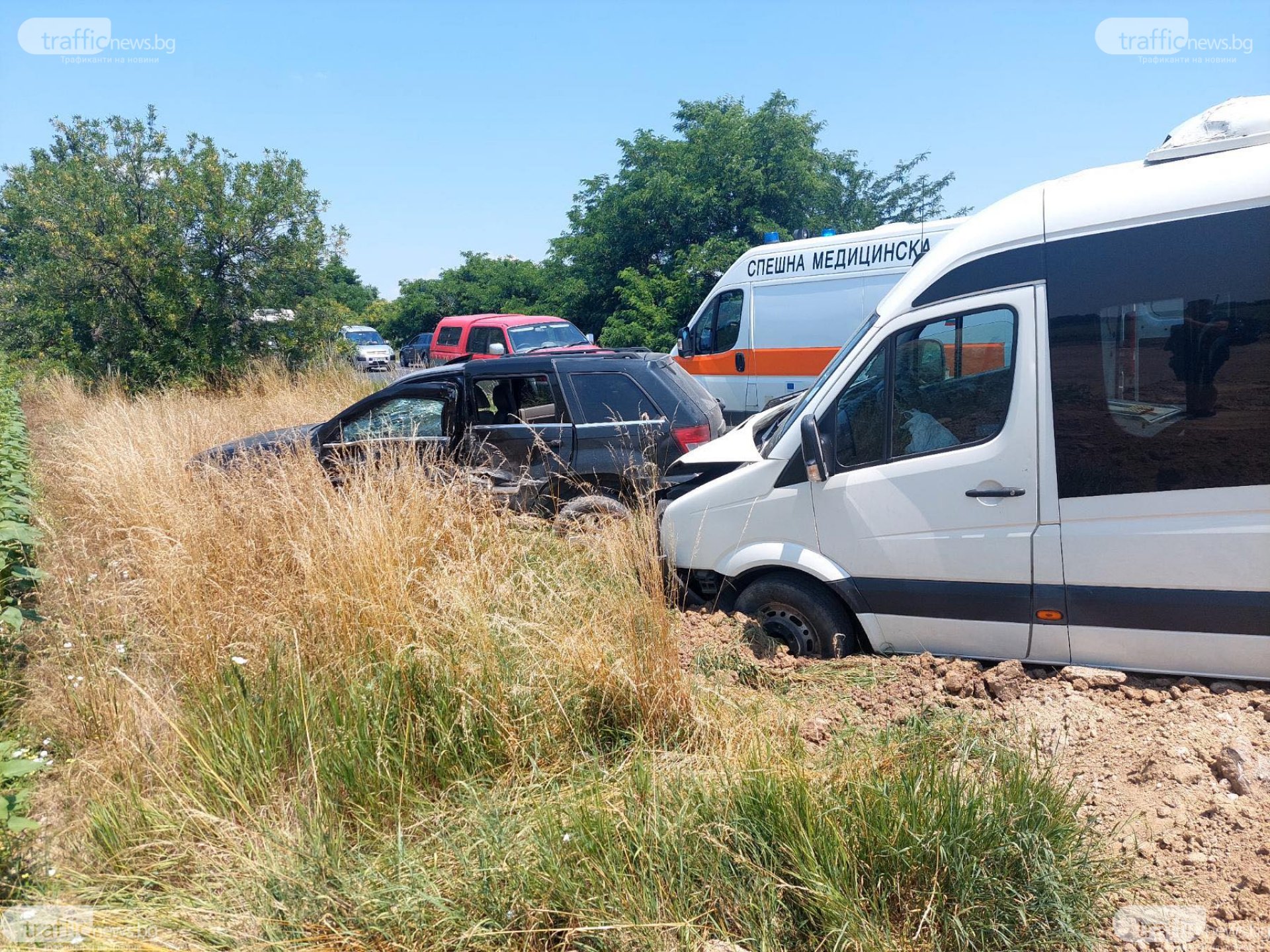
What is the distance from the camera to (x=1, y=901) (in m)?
3.08

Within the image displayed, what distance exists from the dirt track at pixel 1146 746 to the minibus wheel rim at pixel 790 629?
0.12 meters

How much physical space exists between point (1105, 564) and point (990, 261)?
151cm

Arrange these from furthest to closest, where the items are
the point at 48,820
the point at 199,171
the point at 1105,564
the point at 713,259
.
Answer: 1. the point at 713,259
2. the point at 199,171
3. the point at 1105,564
4. the point at 48,820

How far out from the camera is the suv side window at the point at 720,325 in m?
13.9

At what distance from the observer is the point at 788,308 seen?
13.2 meters

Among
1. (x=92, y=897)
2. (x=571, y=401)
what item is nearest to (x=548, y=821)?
(x=92, y=897)

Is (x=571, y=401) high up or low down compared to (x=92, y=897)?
up

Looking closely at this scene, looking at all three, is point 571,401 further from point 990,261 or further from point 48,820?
point 48,820

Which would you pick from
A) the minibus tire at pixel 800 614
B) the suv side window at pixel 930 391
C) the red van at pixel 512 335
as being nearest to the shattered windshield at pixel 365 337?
the red van at pixel 512 335

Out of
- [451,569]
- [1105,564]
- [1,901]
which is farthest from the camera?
[451,569]

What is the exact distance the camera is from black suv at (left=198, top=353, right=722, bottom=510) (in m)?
7.30

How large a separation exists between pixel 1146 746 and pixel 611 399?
15.9 feet

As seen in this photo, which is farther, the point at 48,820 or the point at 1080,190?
the point at 1080,190

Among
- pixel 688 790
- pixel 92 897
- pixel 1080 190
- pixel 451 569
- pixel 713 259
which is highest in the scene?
pixel 713 259
